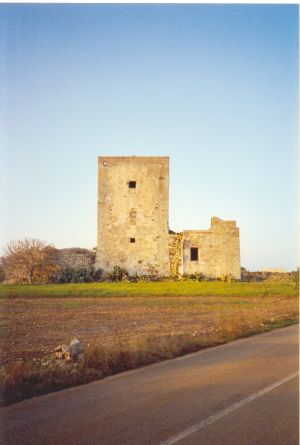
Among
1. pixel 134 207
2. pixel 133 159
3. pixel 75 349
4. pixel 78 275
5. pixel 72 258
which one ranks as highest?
pixel 133 159

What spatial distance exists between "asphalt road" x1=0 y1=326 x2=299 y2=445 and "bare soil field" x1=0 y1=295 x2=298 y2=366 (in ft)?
8.89

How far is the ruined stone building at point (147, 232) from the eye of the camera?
35.3 metres

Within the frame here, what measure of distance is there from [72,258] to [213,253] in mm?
10499

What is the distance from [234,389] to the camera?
22.7ft

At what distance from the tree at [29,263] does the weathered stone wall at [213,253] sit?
31.9ft

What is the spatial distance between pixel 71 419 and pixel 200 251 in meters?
30.1

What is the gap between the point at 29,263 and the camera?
36.0m

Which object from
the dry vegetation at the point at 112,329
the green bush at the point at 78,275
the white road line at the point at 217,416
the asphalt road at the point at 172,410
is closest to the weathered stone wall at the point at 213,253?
the green bush at the point at 78,275

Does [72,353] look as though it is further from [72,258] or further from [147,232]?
[72,258]

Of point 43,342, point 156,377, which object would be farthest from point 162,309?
point 156,377

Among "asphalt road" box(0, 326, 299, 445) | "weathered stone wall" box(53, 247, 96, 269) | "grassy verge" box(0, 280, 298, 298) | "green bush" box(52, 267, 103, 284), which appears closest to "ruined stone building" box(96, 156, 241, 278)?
"green bush" box(52, 267, 103, 284)

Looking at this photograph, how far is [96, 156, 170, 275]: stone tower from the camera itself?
35812 millimetres

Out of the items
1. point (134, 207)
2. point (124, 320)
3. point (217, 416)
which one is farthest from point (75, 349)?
point (134, 207)

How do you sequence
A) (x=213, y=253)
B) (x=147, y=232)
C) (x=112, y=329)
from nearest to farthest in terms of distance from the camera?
(x=112, y=329) → (x=213, y=253) → (x=147, y=232)
